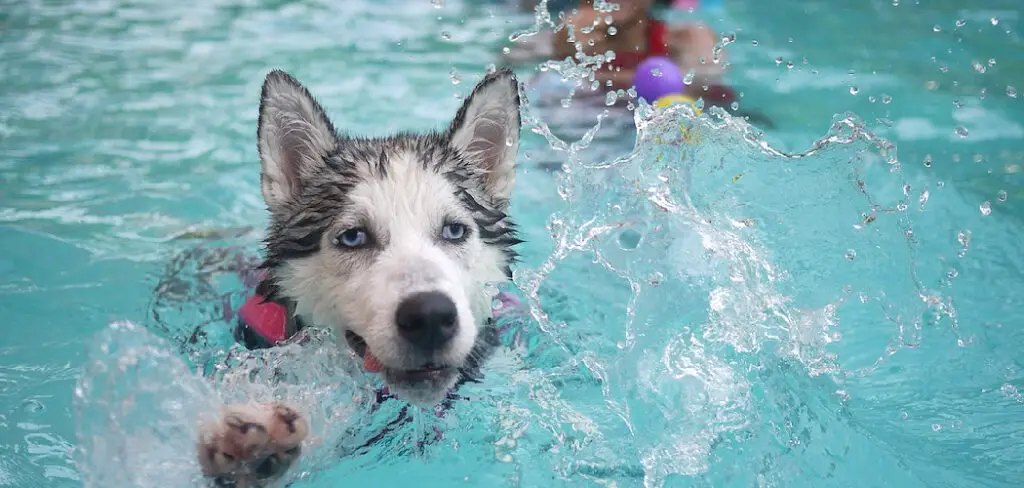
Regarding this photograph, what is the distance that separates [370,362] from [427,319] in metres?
0.49

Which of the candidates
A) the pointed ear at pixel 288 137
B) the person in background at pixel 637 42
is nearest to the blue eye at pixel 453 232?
the pointed ear at pixel 288 137

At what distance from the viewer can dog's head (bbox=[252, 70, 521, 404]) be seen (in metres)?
3.31

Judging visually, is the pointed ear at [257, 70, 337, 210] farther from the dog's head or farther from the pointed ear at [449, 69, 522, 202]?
the pointed ear at [449, 69, 522, 202]

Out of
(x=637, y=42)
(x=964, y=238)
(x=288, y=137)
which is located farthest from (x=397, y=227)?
(x=637, y=42)

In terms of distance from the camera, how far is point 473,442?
13.4 ft

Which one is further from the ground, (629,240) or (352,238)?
(352,238)

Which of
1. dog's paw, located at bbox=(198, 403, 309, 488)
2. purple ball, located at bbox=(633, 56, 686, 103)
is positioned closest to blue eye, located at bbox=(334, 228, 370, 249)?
dog's paw, located at bbox=(198, 403, 309, 488)

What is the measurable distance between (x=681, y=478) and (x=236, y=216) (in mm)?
4333

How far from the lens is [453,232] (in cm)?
383

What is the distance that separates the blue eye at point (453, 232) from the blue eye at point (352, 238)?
0.33 m

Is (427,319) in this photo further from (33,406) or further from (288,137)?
(33,406)

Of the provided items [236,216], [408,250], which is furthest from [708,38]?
[408,250]

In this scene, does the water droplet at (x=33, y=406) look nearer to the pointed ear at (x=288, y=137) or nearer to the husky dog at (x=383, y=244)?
the husky dog at (x=383, y=244)

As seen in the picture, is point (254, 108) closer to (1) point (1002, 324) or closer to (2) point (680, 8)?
(2) point (680, 8)
